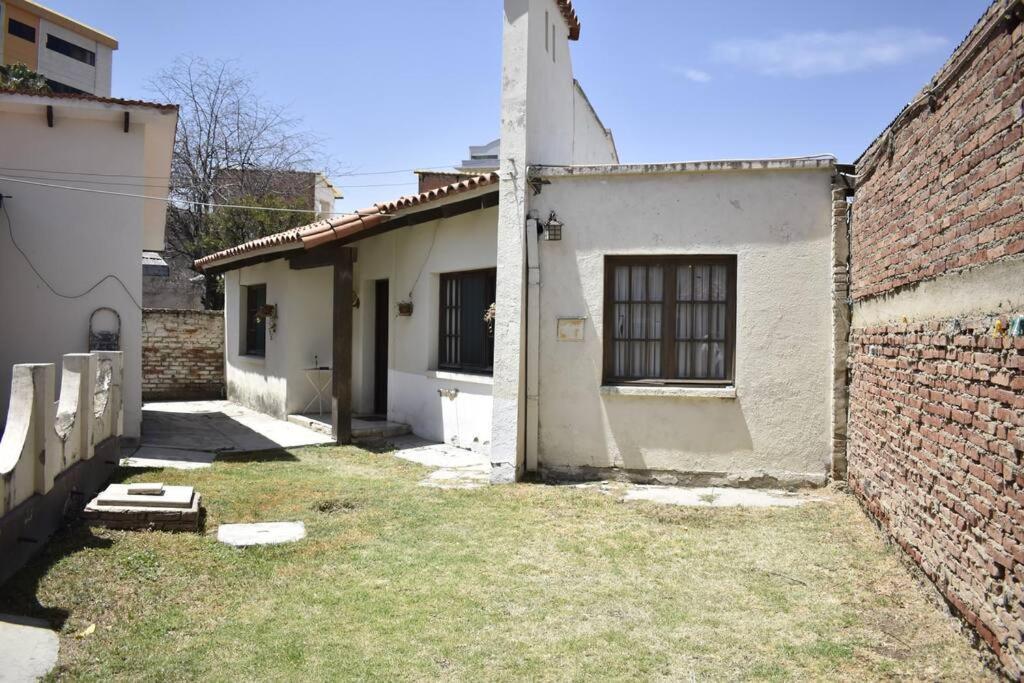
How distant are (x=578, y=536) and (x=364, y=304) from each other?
7490 mm

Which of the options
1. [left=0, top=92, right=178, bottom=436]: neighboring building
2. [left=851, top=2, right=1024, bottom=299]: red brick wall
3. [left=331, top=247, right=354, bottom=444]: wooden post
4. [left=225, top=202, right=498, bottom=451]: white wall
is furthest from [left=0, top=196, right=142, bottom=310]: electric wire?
[left=851, top=2, right=1024, bottom=299]: red brick wall

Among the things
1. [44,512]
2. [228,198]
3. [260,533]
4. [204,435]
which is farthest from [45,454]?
[228,198]

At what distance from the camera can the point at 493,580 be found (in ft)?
17.5

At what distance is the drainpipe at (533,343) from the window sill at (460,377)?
114cm

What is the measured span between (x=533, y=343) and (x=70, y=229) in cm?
582

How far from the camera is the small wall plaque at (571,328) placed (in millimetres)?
8422

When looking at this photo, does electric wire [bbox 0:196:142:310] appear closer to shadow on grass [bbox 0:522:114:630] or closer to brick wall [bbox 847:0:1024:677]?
shadow on grass [bbox 0:522:114:630]

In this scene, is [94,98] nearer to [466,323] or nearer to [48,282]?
[48,282]

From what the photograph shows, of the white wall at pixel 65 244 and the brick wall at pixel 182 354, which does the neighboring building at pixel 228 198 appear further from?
the white wall at pixel 65 244

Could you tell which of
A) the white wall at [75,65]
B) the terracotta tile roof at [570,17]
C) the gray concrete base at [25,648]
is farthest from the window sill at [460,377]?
the white wall at [75,65]

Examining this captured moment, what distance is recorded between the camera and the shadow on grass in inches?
171

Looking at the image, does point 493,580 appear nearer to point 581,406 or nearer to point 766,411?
point 581,406

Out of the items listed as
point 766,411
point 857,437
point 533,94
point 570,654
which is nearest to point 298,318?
point 533,94

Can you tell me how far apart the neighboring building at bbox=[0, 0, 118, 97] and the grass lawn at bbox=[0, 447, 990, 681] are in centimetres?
3601
